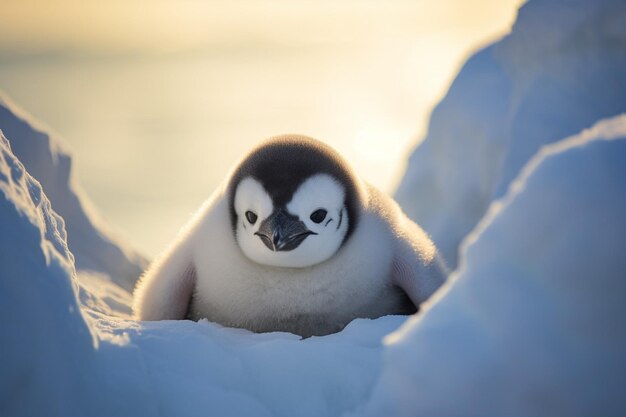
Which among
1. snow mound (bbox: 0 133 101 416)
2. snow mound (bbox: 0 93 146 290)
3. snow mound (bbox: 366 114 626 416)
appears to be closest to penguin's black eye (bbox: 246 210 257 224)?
snow mound (bbox: 0 133 101 416)

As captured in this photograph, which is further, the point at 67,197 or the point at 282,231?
the point at 67,197

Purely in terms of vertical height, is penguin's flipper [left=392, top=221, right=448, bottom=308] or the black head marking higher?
the black head marking

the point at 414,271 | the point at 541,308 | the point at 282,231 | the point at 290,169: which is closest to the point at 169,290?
the point at 282,231

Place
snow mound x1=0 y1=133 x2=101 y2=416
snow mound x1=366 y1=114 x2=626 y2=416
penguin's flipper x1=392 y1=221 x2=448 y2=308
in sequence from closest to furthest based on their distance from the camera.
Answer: snow mound x1=366 y1=114 x2=626 y2=416 → snow mound x1=0 y1=133 x2=101 y2=416 → penguin's flipper x1=392 y1=221 x2=448 y2=308

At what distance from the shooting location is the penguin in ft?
10.7

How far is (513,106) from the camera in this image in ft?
19.1

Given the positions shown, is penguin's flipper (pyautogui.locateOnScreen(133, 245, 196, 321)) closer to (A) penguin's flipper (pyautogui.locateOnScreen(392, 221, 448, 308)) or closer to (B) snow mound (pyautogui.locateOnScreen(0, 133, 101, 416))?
(A) penguin's flipper (pyautogui.locateOnScreen(392, 221, 448, 308))

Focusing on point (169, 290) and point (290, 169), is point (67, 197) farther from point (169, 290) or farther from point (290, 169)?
point (290, 169)

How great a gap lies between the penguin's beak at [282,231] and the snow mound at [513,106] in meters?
2.57

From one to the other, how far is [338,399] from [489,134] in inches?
161

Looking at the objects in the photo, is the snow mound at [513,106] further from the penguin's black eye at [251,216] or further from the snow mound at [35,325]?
the snow mound at [35,325]

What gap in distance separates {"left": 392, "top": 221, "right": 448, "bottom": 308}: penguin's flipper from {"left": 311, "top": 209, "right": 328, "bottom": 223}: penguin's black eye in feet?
1.56

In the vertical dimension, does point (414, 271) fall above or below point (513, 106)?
below

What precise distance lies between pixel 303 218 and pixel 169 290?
2.65 feet
